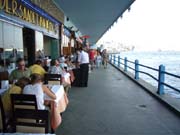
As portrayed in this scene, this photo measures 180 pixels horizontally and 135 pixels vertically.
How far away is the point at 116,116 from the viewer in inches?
256

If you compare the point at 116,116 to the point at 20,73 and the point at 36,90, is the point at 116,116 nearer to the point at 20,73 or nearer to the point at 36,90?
the point at 20,73

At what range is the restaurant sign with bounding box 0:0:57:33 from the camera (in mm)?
7598

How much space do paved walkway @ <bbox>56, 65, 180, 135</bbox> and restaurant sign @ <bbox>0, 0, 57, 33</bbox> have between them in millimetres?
3107

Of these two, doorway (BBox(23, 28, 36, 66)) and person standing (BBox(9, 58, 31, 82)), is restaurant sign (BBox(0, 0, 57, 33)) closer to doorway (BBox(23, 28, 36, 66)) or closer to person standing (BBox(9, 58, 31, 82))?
doorway (BBox(23, 28, 36, 66))

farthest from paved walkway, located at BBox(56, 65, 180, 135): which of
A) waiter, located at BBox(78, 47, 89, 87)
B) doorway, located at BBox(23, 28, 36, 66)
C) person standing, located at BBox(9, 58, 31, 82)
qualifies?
doorway, located at BBox(23, 28, 36, 66)

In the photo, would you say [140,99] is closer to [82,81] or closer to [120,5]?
[82,81]

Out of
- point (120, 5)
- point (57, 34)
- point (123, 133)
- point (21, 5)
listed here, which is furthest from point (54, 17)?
point (123, 133)

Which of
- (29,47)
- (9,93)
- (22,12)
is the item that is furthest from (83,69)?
(9,93)

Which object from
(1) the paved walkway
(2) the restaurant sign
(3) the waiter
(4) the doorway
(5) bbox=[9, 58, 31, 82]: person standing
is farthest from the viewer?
(4) the doorway

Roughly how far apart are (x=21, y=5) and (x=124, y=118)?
5102 mm

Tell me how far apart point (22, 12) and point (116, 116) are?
487cm

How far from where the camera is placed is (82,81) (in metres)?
11.4

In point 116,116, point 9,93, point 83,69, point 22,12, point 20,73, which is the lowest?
point 116,116

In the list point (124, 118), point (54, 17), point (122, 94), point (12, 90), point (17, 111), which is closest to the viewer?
point (17, 111)
